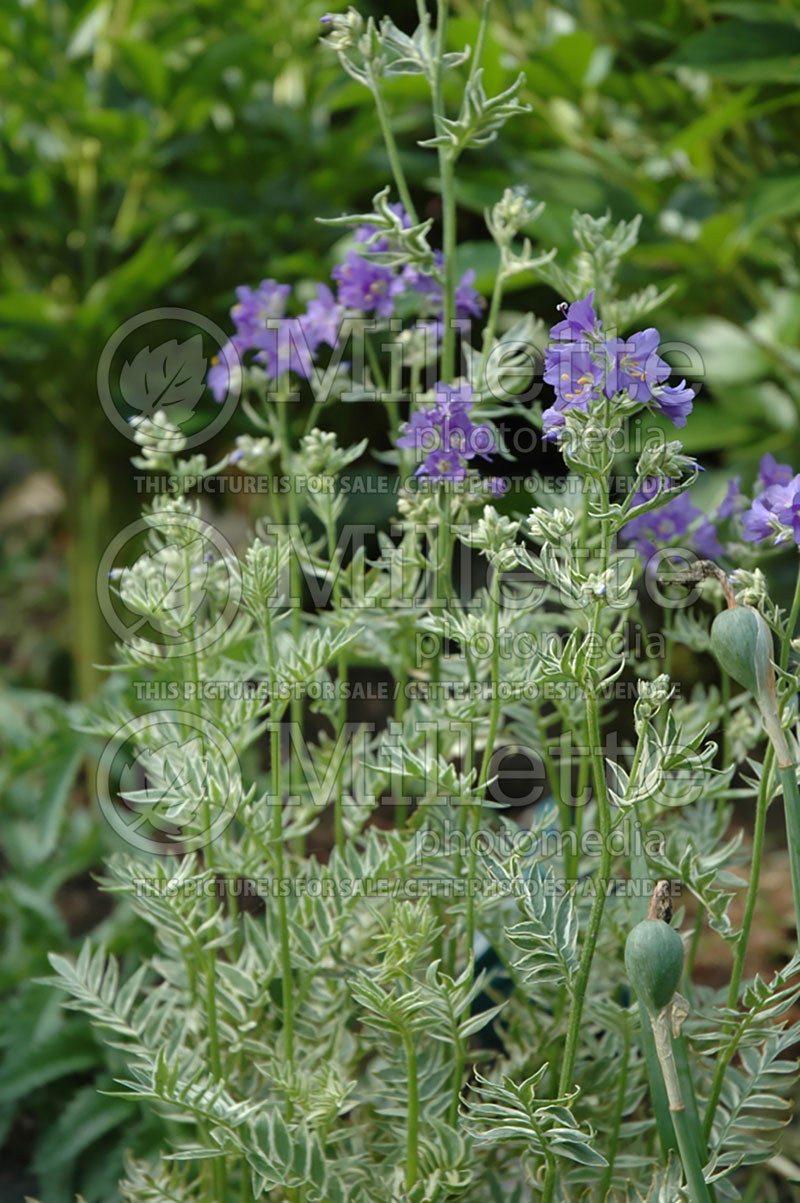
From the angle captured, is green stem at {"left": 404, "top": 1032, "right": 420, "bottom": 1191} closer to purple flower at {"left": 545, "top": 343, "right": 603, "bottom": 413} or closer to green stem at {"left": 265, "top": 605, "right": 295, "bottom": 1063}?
green stem at {"left": 265, "top": 605, "right": 295, "bottom": 1063}

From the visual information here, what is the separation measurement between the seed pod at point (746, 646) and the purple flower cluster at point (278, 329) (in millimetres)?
495

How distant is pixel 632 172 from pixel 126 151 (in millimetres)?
789

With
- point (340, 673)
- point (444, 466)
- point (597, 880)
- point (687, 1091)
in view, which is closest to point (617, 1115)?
point (687, 1091)

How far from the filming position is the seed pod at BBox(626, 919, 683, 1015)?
674mm

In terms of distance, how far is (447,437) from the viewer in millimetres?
900

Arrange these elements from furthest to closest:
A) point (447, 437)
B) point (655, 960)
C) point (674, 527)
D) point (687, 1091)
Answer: point (674, 527)
point (447, 437)
point (687, 1091)
point (655, 960)

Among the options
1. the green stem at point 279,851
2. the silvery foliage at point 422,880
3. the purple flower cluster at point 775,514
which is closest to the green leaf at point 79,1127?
the silvery foliage at point 422,880

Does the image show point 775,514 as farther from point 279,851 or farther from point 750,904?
point 279,851

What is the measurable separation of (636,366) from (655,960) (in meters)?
0.36

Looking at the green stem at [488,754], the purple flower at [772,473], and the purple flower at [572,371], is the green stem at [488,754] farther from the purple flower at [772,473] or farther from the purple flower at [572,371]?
the purple flower at [772,473]

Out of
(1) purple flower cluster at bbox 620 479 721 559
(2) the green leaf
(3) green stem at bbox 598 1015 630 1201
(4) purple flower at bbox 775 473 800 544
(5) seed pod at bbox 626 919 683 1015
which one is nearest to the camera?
(5) seed pod at bbox 626 919 683 1015

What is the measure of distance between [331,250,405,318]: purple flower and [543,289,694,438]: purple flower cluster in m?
0.33

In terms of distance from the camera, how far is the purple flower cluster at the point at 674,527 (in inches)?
38.8

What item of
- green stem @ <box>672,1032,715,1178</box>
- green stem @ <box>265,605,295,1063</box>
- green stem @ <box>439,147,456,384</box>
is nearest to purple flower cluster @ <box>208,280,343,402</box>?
green stem @ <box>439,147,456,384</box>
